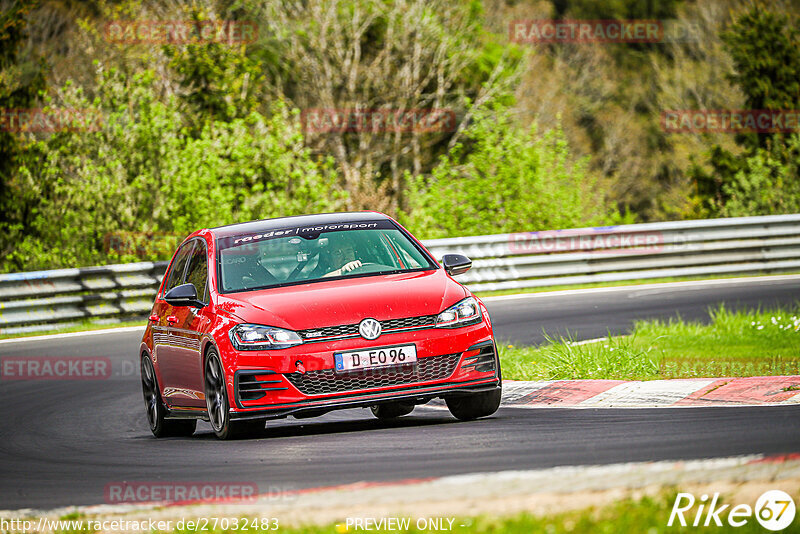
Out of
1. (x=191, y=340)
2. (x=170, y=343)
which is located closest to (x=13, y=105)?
(x=170, y=343)

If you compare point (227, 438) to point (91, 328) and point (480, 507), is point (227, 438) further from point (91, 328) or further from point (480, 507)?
point (91, 328)

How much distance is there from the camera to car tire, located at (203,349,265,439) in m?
8.91

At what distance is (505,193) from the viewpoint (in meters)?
26.1

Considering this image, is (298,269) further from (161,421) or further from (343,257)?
(161,421)

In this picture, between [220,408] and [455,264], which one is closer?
[220,408]

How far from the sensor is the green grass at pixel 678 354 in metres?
11.0

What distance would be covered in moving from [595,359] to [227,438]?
147 inches

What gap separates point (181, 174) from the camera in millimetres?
25000

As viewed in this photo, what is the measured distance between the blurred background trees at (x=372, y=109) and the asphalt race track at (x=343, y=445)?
12.9 metres

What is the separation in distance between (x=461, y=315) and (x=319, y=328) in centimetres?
102

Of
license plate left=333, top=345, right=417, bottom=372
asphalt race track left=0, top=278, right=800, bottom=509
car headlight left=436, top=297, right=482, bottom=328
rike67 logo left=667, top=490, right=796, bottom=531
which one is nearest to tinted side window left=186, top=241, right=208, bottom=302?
asphalt race track left=0, top=278, right=800, bottom=509

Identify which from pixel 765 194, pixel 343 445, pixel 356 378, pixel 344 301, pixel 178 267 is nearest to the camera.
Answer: pixel 343 445

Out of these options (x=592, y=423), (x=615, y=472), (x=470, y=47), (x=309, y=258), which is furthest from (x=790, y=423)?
(x=470, y=47)

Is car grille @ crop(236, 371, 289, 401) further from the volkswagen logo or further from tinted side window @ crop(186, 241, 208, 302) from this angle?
tinted side window @ crop(186, 241, 208, 302)
